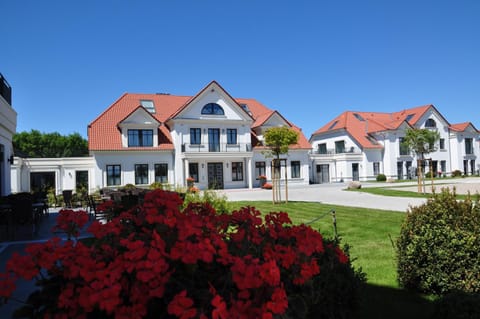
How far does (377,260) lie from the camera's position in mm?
5891

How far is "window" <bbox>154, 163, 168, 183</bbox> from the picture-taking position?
2936 centimetres

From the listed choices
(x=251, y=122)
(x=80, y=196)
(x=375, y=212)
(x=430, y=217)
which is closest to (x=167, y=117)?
(x=251, y=122)

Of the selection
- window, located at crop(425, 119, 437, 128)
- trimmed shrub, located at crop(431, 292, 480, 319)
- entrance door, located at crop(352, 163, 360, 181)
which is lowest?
trimmed shrub, located at crop(431, 292, 480, 319)

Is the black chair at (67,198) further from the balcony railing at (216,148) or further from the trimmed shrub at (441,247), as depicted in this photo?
the trimmed shrub at (441,247)

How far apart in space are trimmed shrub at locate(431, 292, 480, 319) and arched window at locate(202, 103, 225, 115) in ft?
94.0

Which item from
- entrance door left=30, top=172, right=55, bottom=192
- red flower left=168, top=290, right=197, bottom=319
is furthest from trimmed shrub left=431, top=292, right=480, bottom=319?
entrance door left=30, top=172, right=55, bottom=192

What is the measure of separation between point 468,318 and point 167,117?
31.1 metres

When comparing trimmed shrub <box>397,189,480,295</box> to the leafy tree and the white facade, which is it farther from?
the leafy tree

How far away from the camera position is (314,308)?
2645mm

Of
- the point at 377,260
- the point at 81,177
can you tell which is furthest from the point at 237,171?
the point at 377,260

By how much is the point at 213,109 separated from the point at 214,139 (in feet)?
8.90

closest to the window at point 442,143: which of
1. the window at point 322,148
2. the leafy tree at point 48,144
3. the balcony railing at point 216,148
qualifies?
the window at point 322,148

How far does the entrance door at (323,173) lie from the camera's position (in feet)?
131

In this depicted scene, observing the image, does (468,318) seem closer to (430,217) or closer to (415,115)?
(430,217)
